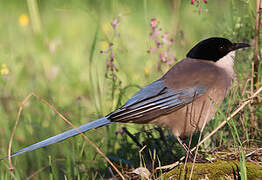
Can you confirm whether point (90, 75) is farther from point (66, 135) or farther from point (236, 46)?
point (236, 46)

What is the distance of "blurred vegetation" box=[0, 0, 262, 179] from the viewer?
3551 mm

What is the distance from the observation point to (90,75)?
13.0 ft

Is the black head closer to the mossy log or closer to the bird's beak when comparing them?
the bird's beak

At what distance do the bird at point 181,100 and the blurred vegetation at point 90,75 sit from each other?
15 cm

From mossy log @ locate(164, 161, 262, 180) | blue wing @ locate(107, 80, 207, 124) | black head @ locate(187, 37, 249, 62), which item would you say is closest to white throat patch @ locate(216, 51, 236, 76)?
black head @ locate(187, 37, 249, 62)

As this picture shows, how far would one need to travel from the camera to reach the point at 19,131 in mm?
4922

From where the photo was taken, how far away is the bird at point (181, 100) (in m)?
3.34

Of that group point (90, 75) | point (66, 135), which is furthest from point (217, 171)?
point (90, 75)

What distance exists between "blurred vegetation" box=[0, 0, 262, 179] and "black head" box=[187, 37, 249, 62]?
21cm

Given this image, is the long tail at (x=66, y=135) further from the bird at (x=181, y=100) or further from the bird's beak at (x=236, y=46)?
the bird's beak at (x=236, y=46)

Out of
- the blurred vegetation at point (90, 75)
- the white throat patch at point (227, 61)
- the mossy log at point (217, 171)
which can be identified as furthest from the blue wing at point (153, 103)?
the mossy log at point (217, 171)

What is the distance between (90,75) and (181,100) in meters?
1.01

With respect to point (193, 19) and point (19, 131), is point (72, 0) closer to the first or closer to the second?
point (193, 19)

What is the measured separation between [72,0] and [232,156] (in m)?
4.80
